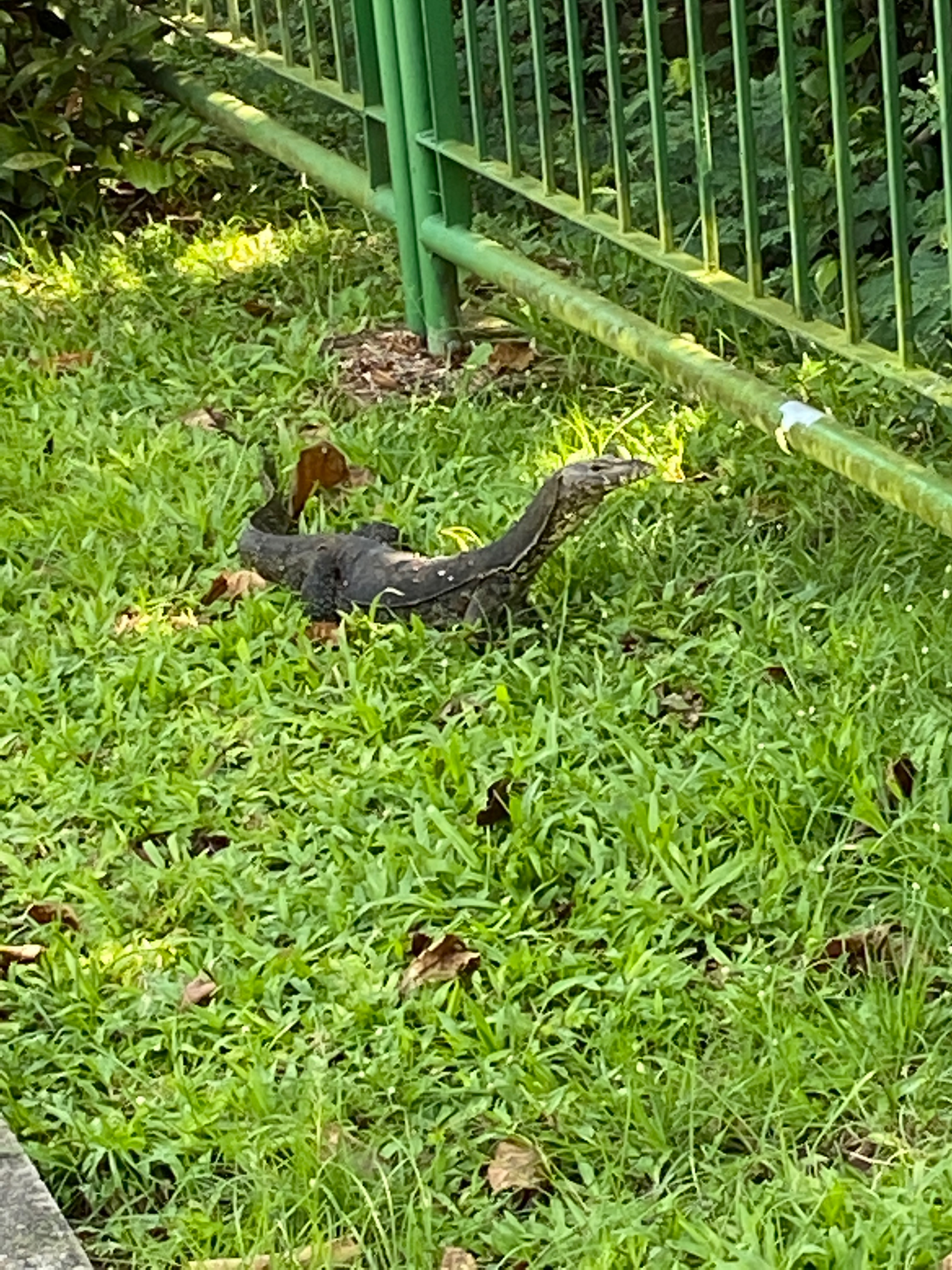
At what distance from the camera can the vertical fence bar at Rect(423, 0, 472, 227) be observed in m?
5.75

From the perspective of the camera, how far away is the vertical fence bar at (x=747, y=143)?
4.49 metres

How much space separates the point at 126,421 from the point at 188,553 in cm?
76

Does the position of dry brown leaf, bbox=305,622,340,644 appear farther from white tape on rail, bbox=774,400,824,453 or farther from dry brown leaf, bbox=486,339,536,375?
dry brown leaf, bbox=486,339,536,375

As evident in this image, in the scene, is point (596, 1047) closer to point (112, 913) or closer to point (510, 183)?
point (112, 913)

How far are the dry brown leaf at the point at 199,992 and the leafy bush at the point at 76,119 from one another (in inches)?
152

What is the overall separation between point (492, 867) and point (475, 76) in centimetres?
243

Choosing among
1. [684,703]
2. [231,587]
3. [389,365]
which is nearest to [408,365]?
[389,365]

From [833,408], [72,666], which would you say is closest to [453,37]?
[833,408]

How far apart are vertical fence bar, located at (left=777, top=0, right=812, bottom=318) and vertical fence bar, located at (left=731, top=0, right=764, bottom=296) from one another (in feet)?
0.24

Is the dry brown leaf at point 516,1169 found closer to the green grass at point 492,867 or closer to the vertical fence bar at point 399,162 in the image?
the green grass at point 492,867

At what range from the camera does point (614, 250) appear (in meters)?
6.22

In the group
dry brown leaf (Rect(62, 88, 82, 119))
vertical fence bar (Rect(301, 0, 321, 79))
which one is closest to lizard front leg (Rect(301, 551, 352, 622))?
vertical fence bar (Rect(301, 0, 321, 79))

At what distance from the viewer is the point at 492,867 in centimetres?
376

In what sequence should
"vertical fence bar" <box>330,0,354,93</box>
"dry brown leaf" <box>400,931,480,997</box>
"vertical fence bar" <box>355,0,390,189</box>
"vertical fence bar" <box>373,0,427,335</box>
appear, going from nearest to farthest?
"dry brown leaf" <box>400,931,480,997</box> < "vertical fence bar" <box>373,0,427,335</box> < "vertical fence bar" <box>355,0,390,189</box> < "vertical fence bar" <box>330,0,354,93</box>
